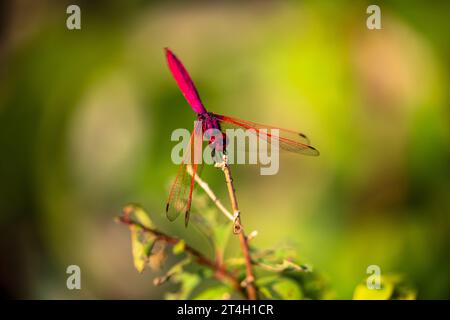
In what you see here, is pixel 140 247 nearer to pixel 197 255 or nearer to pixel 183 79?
pixel 197 255

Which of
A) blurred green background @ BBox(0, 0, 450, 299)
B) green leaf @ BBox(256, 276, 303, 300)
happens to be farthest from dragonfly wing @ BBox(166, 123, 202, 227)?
blurred green background @ BBox(0, 0, 450, 299)

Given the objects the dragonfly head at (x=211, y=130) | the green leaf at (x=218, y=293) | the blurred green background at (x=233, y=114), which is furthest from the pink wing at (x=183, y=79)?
the blurred green background at (x=233, y=114)

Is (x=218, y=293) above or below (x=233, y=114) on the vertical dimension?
below

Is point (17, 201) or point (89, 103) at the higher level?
point (89, 103)

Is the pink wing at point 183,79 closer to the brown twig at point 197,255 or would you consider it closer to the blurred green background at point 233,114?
the brown twig at point 197,255

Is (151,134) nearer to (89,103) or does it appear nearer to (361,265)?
(89,103)

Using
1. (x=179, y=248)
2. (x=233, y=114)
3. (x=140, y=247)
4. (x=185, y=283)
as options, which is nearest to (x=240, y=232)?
(x=179, y=248)

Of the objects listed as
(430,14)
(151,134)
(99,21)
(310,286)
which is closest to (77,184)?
(151,134)
